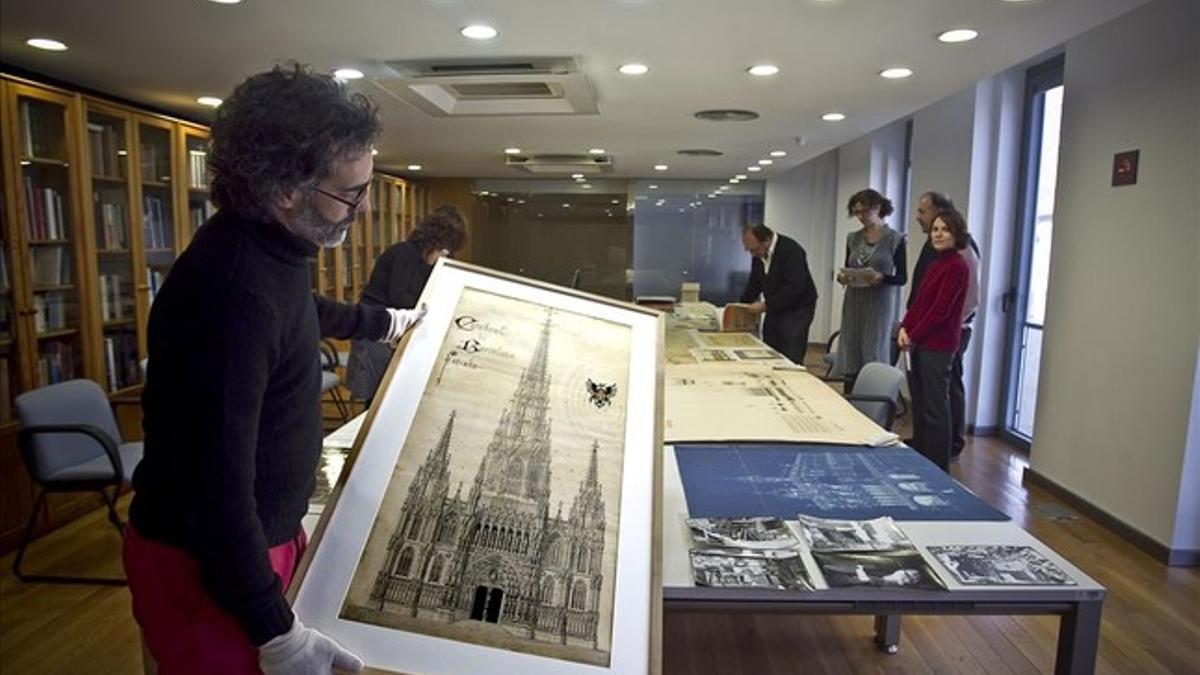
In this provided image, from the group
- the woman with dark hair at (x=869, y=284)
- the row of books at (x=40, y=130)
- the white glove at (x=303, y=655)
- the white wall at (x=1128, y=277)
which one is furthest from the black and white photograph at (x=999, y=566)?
the row of books at (x=40, y=130)

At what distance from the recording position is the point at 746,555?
147 cm

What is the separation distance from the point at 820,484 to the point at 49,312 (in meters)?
3.79

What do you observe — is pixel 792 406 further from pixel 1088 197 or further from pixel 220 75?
pixel 220 75

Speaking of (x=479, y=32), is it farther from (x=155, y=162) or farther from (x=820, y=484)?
(x=155, y=162)

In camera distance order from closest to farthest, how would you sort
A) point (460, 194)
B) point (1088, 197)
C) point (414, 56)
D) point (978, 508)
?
point (978, 508), point (414, 56), point (1088, 197), point (460, 194)

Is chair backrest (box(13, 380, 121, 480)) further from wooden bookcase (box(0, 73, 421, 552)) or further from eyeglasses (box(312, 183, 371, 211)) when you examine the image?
eyeglasses (box(312, 183, 371, 211))

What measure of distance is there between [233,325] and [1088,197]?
413 cm

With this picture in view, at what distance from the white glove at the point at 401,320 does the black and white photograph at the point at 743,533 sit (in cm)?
74

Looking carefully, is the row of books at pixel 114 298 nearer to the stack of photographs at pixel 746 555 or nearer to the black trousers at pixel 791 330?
the stack of photographs at pixel 746 555

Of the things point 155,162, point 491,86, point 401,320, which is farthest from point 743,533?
point 155,162

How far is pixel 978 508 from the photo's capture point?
174cm

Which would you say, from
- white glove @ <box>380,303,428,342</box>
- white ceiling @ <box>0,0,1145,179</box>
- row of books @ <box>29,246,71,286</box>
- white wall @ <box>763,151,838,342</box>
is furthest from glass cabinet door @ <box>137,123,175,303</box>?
white wall @ <box>763,151,838,342</box>

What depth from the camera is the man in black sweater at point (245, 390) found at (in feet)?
2.89

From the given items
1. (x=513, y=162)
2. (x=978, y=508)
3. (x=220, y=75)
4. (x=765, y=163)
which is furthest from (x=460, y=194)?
(x=978, y=508)
